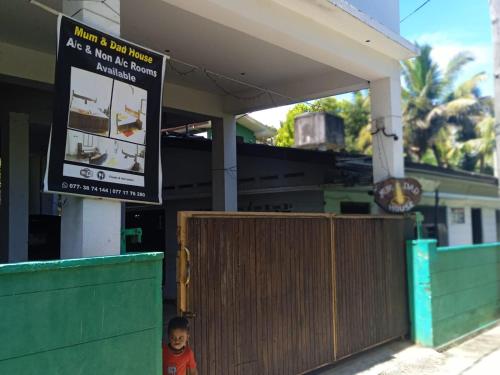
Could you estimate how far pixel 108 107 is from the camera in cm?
407

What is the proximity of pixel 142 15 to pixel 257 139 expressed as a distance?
Answer: 1639 centimetres

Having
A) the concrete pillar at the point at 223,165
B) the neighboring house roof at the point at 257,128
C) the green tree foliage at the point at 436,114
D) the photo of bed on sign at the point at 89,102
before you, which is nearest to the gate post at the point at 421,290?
the concrete pillar at the point at 223,165

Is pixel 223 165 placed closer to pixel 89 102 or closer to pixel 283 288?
pixel 283 288

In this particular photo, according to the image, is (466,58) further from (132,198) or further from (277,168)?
(132,198)

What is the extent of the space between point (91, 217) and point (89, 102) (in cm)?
90

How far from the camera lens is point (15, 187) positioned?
9.20 meters

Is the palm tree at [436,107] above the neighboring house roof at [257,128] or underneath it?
above

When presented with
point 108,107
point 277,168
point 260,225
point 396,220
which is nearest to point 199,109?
point 277,168

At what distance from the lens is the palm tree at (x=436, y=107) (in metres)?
33.8

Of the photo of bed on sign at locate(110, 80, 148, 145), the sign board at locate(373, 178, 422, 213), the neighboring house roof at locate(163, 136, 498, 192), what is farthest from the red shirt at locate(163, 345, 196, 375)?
the neighboring house roof at locate(163, 136, 498, 192)

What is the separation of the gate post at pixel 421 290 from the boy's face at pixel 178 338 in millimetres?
4782

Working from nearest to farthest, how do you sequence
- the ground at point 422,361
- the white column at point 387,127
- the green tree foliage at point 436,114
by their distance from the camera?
the ground at point 422,361, the white column at point 387,127, the green tree foliage at point 436,114

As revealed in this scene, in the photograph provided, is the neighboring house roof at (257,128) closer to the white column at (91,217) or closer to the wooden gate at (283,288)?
the wooden gate at (283,288)

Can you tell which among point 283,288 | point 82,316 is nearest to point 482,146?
point 283,288
